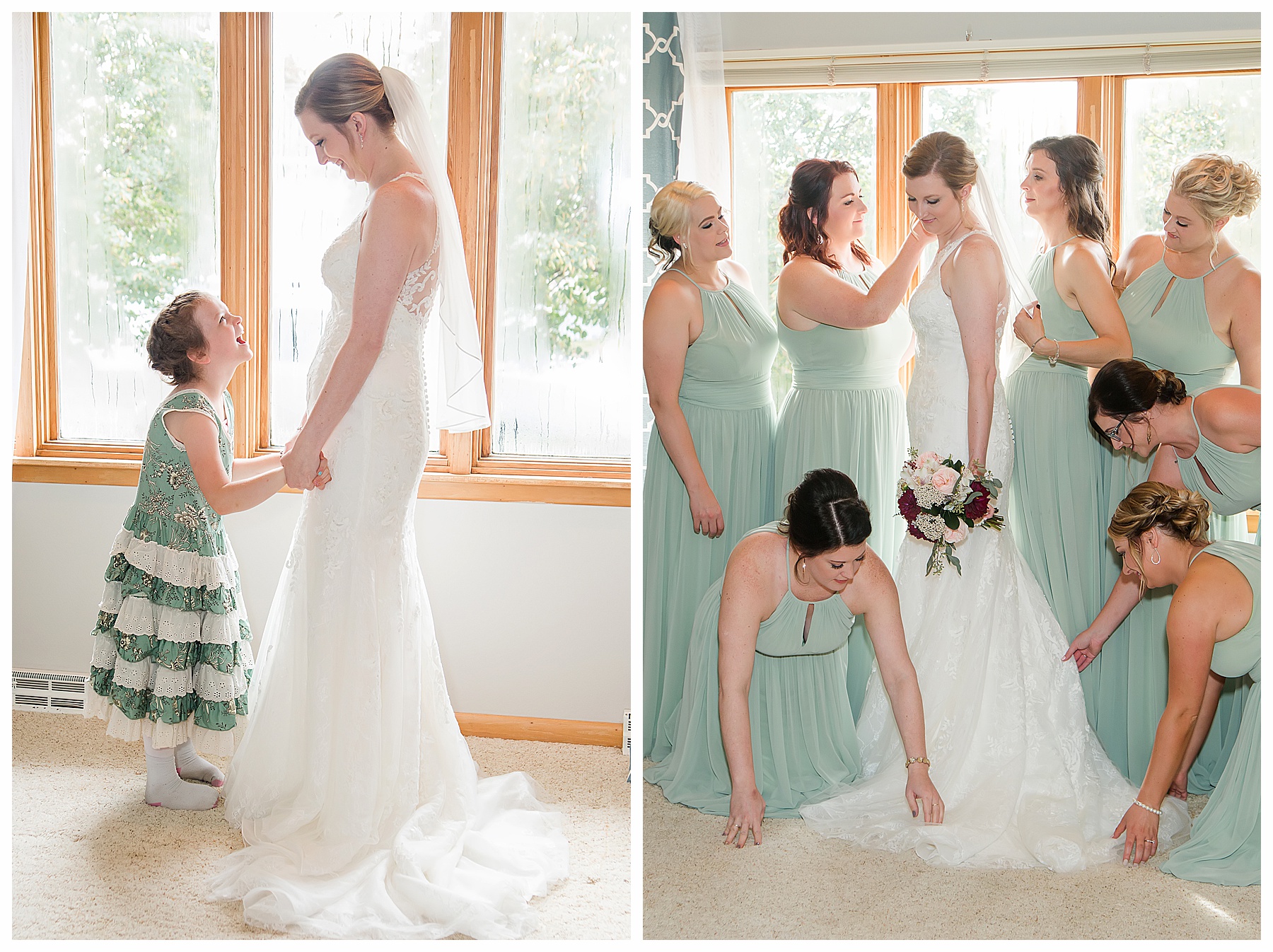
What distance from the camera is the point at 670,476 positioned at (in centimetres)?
300

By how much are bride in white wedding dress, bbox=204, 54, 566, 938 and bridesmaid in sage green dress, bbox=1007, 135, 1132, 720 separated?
5.15ft

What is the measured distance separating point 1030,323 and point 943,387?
0.32m

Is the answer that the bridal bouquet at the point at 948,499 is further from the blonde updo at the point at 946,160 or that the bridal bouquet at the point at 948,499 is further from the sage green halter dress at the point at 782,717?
the blonde updo at the point at 946,160

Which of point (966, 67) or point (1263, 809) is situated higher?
point (966, 67)

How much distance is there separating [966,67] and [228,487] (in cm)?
246

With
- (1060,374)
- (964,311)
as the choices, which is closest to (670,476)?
(964,311)

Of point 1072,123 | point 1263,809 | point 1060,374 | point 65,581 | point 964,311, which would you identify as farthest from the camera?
point 65,581

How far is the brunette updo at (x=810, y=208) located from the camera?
2.87m

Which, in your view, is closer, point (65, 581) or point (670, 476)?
point (670, 476)

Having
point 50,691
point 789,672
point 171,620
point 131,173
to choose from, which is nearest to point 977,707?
point 789,672

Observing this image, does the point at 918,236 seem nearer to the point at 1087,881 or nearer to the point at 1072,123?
the point at 1072,123

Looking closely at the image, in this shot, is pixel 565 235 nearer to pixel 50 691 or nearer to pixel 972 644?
pixel 972 644

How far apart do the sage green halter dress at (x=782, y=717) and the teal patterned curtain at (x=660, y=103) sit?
3.63ft

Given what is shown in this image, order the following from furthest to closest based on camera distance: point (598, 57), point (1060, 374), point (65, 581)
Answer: point (65, 581) → point (598, 57) → point (1060, 374)
